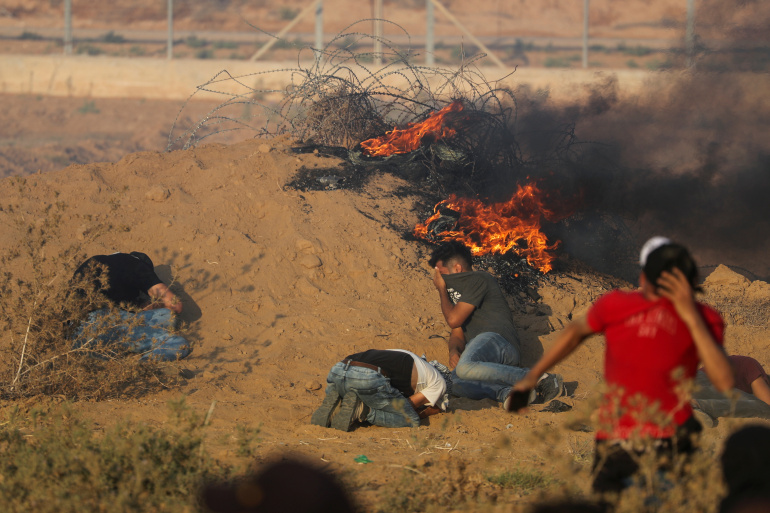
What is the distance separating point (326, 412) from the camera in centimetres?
534

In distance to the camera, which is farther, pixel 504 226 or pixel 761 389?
pixel 504 226

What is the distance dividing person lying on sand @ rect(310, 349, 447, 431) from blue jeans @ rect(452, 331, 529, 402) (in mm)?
580

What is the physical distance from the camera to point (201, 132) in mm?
26984

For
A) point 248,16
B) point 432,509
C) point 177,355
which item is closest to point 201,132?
point 248,16

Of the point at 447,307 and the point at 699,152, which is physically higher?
the point at 699,152

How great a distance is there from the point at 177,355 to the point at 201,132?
71.0 feet

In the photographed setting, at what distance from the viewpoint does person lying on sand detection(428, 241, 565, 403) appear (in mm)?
5941

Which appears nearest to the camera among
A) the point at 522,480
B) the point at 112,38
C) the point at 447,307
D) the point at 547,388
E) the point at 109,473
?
the point at 109,473

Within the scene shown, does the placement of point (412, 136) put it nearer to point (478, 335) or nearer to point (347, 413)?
point (478, 335)

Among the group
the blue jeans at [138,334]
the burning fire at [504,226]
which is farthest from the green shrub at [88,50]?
the blue jeans at [138,334]

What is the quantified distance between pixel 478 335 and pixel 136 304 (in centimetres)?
322

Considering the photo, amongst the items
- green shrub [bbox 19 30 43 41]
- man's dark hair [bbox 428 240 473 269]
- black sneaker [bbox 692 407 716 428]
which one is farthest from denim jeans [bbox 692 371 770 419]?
green shrub [bbox 19 30 43 41]

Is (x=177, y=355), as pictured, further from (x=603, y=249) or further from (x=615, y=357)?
(x=603, y=249)

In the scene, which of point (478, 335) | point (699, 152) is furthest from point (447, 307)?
point (699, 152)
